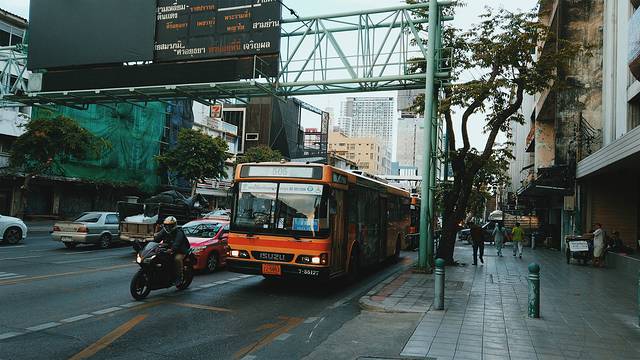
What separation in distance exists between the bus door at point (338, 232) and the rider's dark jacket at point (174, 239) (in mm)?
3176

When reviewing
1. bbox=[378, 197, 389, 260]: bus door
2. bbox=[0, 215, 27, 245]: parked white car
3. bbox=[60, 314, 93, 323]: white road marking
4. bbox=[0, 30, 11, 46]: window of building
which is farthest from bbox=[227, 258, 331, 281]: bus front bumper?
bbox=[0, 30, 11, 46]: window of building

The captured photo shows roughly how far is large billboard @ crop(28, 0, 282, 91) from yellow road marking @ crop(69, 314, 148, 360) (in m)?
9.56

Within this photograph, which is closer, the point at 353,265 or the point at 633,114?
the point at 353,265

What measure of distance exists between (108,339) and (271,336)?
89.4 inches

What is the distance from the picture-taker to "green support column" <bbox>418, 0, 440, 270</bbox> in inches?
581

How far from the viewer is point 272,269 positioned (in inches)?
408

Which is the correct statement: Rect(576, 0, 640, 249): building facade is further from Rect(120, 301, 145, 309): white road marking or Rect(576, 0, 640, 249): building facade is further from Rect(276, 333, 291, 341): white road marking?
Rect(120, 301, 145, 309): white road marking

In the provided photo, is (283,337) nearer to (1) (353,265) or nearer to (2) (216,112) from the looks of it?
(1) (353,265)

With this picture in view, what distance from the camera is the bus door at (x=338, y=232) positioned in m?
10.7

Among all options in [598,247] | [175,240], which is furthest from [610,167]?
[175,240]

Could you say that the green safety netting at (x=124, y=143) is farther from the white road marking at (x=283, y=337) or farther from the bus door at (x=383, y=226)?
the white road marking at (x=283, y=337)

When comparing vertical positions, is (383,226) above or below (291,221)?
below

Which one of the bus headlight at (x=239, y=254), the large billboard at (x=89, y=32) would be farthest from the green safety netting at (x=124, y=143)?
the bus headlight at (x=239, y=254)

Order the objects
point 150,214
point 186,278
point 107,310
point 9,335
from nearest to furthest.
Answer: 1. point 9,335
2. point 107,310
3. point 186,278
4. point 150,214
